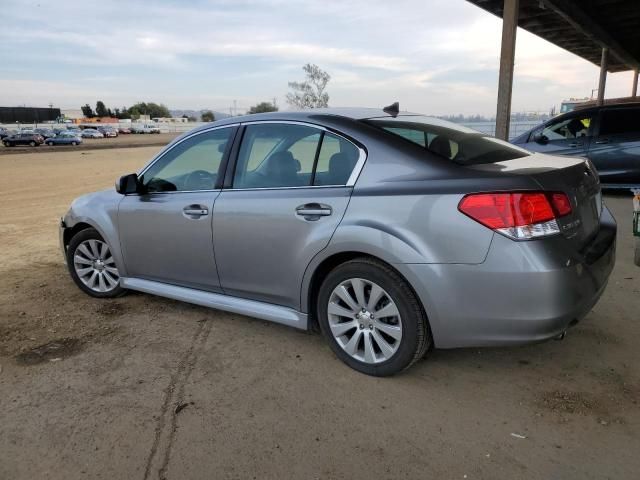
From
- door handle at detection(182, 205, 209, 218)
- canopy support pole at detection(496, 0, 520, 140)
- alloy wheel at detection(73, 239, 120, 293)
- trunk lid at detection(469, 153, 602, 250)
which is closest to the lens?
trunk lid at detection(469, 153, 602, 250)

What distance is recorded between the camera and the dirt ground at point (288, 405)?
2330mm

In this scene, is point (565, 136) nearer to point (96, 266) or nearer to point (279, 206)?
→ point (279, 206)

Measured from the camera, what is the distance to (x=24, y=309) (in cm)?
436

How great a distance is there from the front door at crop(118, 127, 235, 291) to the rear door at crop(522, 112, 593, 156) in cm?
754

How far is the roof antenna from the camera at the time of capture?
3589 millimetres

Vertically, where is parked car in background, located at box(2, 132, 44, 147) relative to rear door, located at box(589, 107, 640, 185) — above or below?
below

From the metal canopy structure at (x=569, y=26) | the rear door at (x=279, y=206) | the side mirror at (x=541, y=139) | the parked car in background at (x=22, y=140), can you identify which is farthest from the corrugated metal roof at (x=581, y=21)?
the parked car in background at (x=22, y=140)

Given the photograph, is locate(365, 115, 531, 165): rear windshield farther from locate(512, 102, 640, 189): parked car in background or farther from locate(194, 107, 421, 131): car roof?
locate(512, 102, 640, 189): parked car in background

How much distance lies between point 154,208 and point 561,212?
2.82 m

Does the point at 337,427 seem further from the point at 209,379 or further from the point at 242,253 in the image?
the point at 242,253

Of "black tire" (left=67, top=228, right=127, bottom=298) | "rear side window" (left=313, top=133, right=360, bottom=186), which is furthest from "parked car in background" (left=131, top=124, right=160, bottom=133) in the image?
"rear side window" (left=313, top=133, right=360, bottom=186)

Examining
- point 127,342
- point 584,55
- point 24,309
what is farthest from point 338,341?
point 584,55

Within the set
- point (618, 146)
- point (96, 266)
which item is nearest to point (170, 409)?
point (96, 266)

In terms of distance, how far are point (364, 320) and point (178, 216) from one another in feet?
5.34
